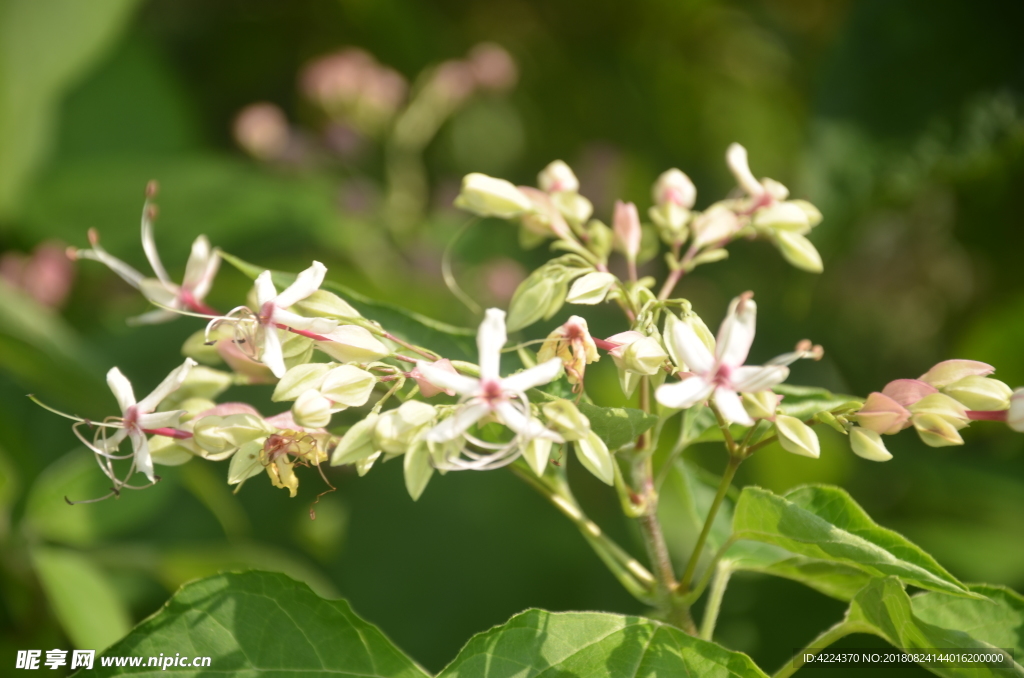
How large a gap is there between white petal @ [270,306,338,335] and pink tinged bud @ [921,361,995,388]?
374 millimetres

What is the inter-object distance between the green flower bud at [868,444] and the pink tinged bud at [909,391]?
36mm

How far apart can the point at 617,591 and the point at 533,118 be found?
1129 mm

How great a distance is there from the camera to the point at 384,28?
5.75ft

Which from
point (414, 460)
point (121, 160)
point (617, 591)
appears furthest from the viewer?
point (121, 160)

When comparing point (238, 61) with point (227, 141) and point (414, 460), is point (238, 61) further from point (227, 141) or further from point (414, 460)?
point (414, 460)

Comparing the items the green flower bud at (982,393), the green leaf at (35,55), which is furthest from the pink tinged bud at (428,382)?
the green leaf at (35,55)

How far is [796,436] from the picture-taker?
0.48 metres

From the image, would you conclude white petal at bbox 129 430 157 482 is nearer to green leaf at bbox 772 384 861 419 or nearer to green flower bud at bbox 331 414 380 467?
green flower bud at bbox 331 414 380 467

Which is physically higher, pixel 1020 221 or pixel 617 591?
pixel 1020 221

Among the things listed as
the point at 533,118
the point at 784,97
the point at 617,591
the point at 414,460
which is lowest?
the point at 617,591

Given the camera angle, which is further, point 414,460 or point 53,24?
point 53,24

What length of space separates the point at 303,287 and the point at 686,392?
237 mm

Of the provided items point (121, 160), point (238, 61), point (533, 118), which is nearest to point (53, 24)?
point (121, 160)

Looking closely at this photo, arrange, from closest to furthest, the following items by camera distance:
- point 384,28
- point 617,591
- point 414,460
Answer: point 414,460, point 617,591, point 384,28
